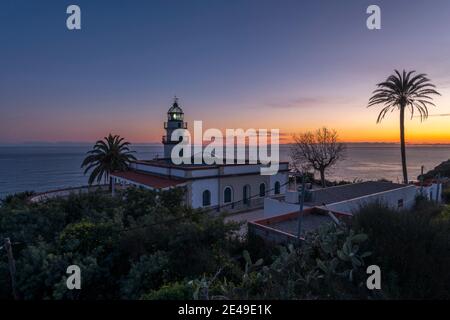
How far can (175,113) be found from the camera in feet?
96.2

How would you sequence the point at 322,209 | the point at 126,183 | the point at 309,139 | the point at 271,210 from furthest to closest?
1. the point at 309,139
2. the point at 126,183
3. the point at 271,210
4. the point at 322,209

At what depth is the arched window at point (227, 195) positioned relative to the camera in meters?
22.7

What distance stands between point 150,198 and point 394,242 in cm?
1126

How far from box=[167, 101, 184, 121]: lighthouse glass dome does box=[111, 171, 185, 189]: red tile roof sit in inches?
264

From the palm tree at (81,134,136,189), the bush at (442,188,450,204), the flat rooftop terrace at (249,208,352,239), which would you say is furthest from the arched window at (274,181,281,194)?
the palm tree at (81,134,136,189)

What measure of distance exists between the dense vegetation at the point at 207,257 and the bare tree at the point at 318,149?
22.6 m

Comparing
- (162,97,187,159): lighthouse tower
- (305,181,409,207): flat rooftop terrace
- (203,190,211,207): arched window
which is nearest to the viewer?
(305,181,409,207): flat rooftop terrace

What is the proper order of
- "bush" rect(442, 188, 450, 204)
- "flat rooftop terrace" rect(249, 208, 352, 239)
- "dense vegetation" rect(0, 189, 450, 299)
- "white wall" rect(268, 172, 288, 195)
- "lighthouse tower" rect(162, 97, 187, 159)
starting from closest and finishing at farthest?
"dense vegetation" rect(0, 189, 450, 299)
"flat rooftop terrace" rect(249, 208, 352, 239)
"bush" rect(442, 188, 450, 204)
"white wall" rect(268, 172, 288, 195)
"lighthouse tower" rect(162, 97, 187, 159)

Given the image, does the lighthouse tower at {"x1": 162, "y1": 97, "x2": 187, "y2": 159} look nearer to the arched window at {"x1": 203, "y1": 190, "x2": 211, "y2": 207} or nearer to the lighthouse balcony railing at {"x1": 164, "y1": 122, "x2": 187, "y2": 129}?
the lighthouse balcony railing at {"x1": 164, "y1": 122, "x2": 187, "y2": 129}

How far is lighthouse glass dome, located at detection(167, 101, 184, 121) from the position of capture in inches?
1154

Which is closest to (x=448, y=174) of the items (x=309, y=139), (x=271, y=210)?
(x=309, y=139)

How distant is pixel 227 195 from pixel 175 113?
1115cm
